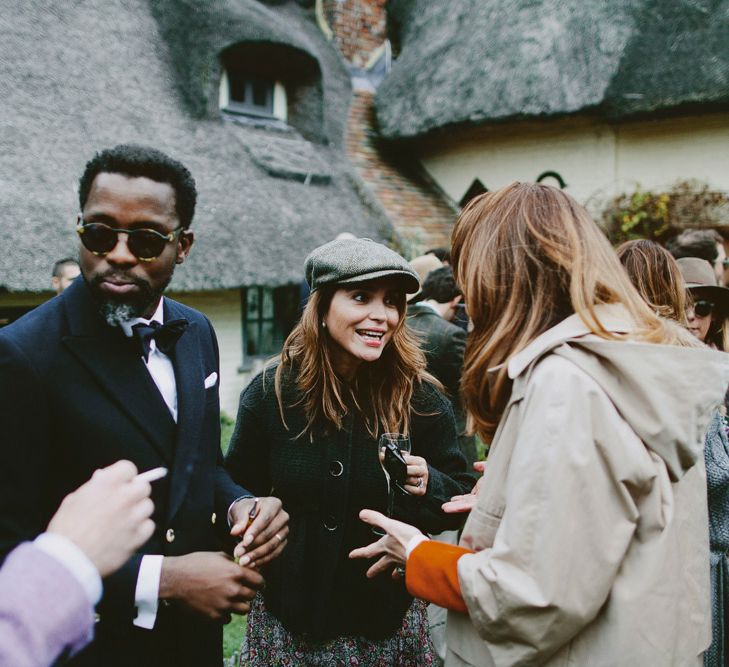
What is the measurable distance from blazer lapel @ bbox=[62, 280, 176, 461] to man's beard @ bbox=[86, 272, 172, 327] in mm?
21

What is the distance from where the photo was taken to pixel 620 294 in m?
1.52

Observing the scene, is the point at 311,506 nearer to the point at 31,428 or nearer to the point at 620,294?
the point at 31,428

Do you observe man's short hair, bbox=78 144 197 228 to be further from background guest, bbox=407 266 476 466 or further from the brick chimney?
the brick chimney

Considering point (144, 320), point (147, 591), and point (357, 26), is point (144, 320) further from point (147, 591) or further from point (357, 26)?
point (357, 26)

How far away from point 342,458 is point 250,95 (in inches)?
378

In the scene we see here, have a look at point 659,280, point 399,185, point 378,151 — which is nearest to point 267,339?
point 399,185

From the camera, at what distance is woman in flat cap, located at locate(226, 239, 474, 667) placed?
2.14 meters

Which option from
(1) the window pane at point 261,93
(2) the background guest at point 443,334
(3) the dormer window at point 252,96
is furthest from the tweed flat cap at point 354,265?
(1) the window pane at point 261,93

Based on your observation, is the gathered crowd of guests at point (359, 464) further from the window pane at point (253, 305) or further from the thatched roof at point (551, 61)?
the thatched roof at point (551, 61)

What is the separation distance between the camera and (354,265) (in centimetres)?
225

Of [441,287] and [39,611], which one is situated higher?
[441,287]

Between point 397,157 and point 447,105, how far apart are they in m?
1.75

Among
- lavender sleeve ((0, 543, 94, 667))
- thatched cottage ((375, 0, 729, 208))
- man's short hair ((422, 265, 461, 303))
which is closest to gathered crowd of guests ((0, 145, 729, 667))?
lavender sleeve ((0, 543, 94, 667))

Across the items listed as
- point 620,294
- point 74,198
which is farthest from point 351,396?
point 74,198
